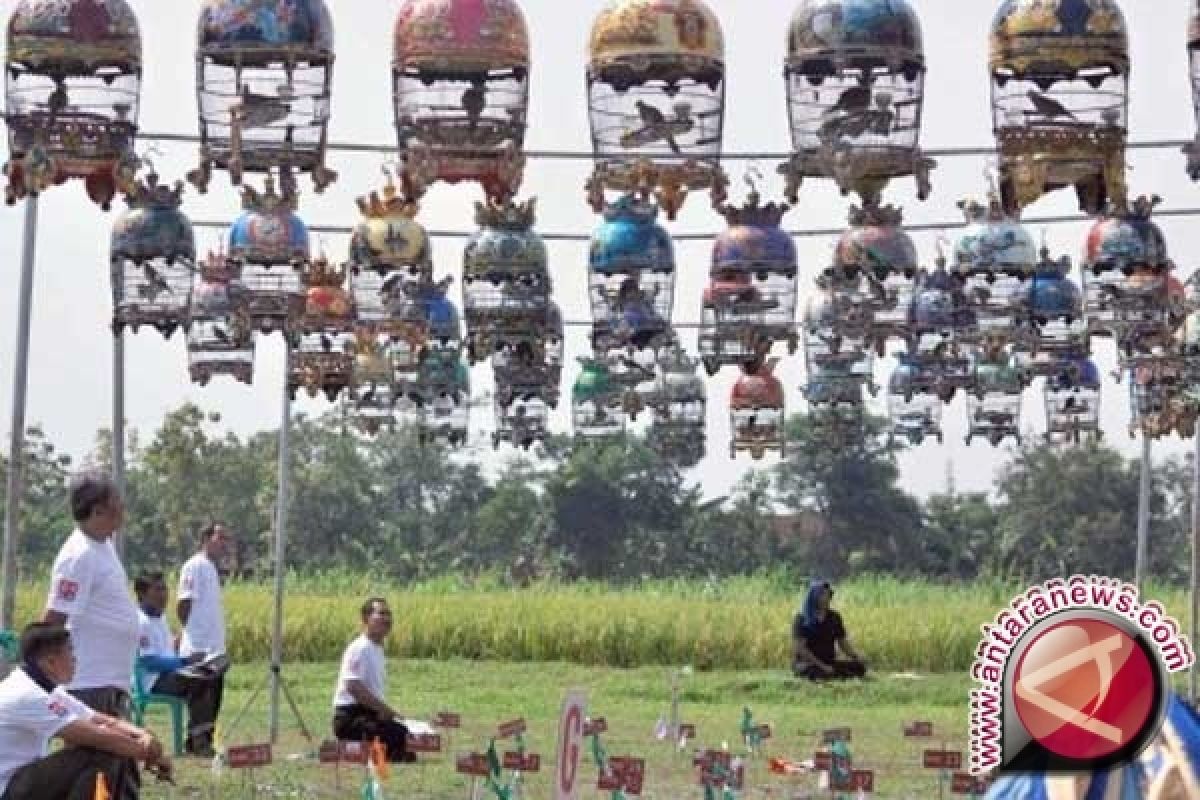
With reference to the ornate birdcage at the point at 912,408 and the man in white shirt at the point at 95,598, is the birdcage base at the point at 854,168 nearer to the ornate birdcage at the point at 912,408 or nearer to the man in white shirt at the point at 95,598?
the man in white shirt at the point at 95,598

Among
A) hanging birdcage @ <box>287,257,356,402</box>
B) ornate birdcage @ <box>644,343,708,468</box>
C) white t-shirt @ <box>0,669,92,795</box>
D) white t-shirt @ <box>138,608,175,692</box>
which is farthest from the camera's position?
ornate birdcage @ <box>644,343,708,468</box>

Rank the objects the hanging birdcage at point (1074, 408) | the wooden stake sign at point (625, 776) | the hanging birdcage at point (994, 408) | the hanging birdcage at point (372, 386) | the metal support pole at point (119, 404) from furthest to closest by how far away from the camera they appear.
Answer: the hanging birdcage at point (994, 408) < the hanging birdcage at point (1074, 408) < the hanging birdcage at point (372, 386) < the metal support pole at point (119, 404) < the wooden stake sign at point (625, 776)

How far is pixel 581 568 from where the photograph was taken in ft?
239

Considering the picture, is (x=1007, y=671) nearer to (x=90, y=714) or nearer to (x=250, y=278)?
(x=90, y=714)

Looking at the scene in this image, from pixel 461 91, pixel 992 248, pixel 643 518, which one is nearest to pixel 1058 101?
pixel 461 91

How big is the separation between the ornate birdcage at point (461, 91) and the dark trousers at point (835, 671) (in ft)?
52.0

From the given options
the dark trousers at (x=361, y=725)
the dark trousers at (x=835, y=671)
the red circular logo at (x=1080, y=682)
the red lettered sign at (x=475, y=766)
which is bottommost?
the dark trousers at (x=835, y=671)

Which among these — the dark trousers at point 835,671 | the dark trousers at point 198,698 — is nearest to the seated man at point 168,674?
the dark trousers at point 198,698

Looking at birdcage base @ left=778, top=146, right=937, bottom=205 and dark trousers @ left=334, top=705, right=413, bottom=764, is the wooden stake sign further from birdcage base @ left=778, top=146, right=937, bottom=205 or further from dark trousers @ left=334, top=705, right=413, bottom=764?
dark trousers @ left=334, top=705, right=413, bottom=764

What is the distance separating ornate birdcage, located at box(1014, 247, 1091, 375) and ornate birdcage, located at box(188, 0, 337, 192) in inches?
292

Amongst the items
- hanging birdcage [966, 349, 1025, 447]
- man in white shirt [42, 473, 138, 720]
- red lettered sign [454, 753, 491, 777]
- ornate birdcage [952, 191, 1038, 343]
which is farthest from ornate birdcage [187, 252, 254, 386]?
man in white shirt [42, 473, 138, 720]

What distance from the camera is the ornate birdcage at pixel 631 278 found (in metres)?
17.2

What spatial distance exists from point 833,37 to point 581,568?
6122 cm

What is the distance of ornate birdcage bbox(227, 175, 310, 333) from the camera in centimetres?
1673
